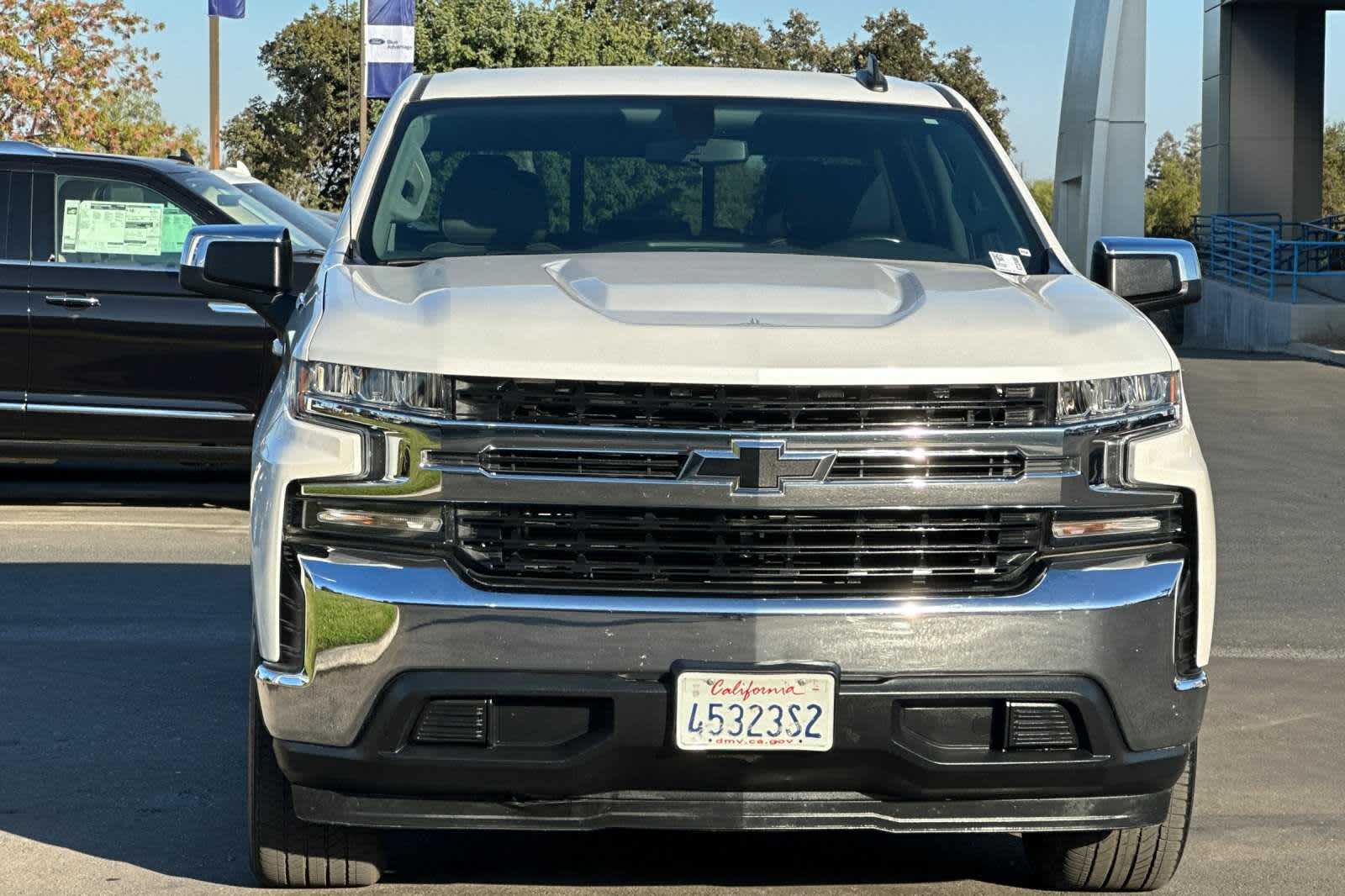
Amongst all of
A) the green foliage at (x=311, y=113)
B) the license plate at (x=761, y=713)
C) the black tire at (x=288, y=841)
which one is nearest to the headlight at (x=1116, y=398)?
the license plate at (x=761, y=713)

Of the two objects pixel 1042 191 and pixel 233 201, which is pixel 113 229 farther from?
pixel 1042 191

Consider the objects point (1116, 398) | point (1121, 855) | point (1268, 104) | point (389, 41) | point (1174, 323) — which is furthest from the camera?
point (1268, 104)

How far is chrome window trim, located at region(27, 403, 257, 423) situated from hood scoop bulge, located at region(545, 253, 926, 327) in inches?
245

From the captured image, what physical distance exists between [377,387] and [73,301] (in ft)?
24.3

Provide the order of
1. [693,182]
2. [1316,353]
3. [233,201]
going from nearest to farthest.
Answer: [693,182] < [233,201] < [1316,353]

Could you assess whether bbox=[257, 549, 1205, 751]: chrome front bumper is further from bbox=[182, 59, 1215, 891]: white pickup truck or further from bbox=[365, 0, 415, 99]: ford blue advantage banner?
bbox=[365, 0, 415, 99]: ford blue advantage banner

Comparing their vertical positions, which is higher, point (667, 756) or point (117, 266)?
point (117, 266)

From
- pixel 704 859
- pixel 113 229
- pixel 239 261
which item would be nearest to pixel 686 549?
pixel 704 859

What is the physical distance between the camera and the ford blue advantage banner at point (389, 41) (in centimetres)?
2978

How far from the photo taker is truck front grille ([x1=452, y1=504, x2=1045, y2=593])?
13.7 feet

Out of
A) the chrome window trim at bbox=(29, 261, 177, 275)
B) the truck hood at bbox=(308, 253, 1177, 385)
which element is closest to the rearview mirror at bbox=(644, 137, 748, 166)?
the truck hood at bbox=(308, 253, 1177, 385)

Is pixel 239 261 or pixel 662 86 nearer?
pixel 239 261

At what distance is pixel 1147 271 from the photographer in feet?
18.0

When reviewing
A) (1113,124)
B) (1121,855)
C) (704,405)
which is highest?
(1113,124)
